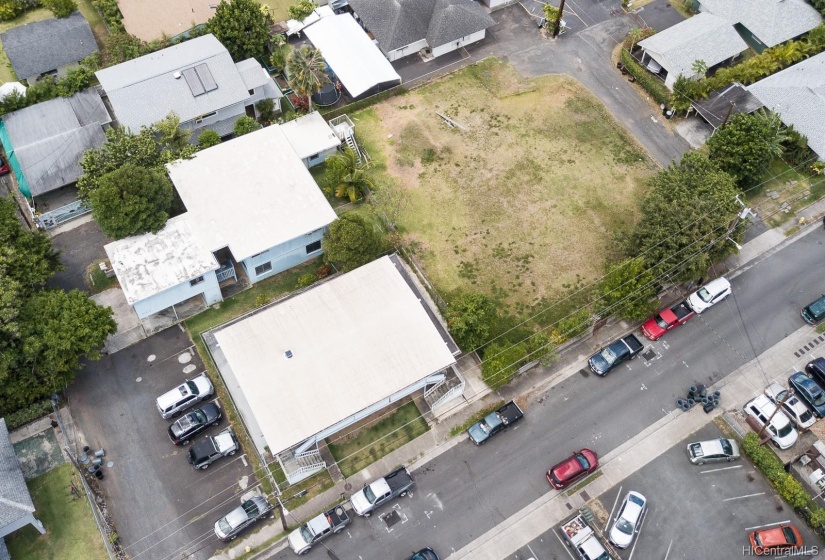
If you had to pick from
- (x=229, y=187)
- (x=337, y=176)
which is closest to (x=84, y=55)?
(x=229, y=187)

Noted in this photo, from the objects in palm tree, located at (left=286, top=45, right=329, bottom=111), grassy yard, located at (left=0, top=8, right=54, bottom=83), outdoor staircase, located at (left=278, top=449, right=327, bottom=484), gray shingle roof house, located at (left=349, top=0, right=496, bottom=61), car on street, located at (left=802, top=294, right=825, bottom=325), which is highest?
grassy yard, located at (left=0, top=8, right=54, bottom=83)

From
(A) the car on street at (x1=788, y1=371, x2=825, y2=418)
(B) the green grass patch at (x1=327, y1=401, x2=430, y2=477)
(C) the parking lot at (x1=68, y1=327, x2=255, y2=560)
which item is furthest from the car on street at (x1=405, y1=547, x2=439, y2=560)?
(A) the car on street at (x1=788, y1=371, x2=825, y2=418)

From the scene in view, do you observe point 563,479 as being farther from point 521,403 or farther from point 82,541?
point 82,541

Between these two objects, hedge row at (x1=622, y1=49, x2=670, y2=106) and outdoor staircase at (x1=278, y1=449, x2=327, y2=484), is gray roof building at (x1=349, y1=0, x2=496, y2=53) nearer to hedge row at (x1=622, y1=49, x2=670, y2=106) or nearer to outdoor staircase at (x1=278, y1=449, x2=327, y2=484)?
hedge row at (x1=622, y1=49, x2=670, y2=106)

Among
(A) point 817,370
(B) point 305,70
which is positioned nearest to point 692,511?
(A) point 817,370

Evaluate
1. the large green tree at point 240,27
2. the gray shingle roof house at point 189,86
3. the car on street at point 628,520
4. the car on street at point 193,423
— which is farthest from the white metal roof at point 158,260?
the car on street at point 628,520
